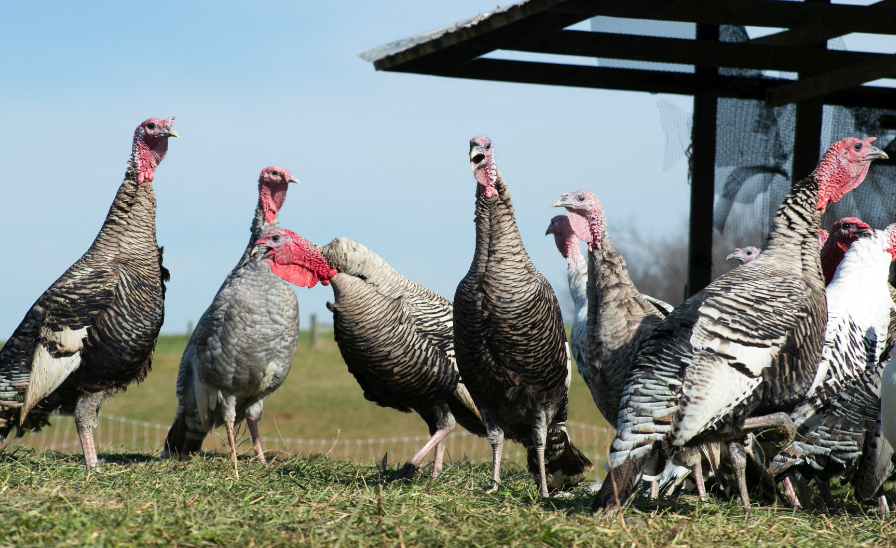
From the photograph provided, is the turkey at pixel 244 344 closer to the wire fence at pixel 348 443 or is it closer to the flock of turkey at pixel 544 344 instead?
the flock of turkey at pixel 544 344

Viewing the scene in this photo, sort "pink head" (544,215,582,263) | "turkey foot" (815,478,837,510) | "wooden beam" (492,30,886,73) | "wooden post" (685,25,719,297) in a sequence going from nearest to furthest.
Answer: "turkey foot" (815,478,837,510)
"wooden beam" (492,30,886,73)
"pink head" (544,215,582,263)
"wooden post" (685,25,719,297)

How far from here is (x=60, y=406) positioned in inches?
191

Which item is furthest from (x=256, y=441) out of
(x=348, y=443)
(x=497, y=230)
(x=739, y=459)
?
(x=348, y=443)

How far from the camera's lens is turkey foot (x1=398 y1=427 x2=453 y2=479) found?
4496 millimetres

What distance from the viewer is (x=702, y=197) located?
554cm

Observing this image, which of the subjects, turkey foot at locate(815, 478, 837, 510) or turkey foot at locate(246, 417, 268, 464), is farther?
turkey foot at locate(246, 417, 268, 464)

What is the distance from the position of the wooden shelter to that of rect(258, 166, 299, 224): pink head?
1.03 meters

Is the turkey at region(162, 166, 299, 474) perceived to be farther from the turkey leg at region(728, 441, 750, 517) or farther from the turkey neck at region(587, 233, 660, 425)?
the turkey leg at region(728, 441, 750, 517)

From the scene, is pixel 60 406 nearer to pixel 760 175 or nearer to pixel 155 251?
pixel 155 251

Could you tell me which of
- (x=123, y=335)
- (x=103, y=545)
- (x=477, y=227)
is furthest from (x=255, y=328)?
(x=103, y=545)

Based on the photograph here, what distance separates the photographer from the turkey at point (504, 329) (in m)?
3.96

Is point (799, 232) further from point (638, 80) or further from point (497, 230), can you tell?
point (638, 80)

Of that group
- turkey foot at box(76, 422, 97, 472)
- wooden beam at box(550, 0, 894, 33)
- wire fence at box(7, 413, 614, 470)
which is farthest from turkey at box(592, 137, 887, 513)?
wire fence at box(7, 413, 614, 470)

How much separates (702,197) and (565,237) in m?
1.06
